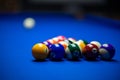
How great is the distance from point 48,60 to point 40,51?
148 millimetres

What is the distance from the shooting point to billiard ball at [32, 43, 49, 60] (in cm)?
294

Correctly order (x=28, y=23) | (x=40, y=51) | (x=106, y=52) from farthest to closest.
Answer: (x=28, y=23)
(x=106, y=52)
(x=40, y=51)

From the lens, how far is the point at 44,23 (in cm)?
619

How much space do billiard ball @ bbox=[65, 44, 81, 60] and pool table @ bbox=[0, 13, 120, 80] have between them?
64mm

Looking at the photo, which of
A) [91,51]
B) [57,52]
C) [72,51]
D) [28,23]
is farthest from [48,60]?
[28,23]

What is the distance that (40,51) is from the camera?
2936mm

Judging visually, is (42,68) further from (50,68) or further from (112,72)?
(112,72)

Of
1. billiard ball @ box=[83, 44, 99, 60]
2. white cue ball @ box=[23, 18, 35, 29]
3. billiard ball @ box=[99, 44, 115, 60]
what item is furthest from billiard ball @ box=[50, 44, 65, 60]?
white cue ball @ box=[23, 18, 35, 29]
